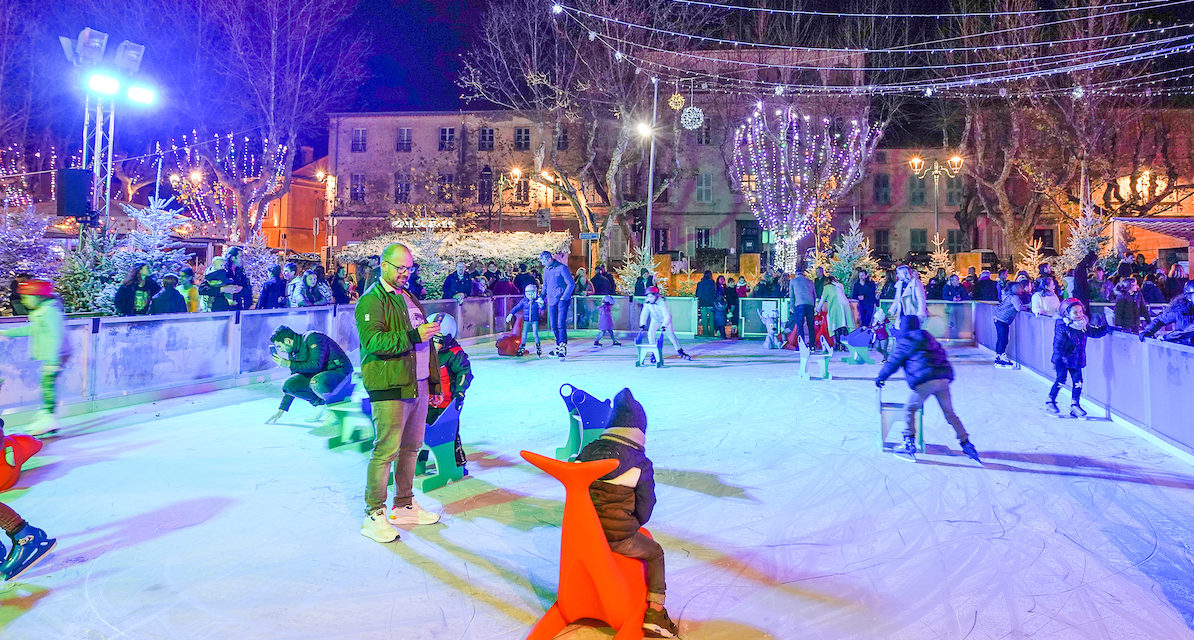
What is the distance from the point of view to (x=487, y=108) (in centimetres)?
4019

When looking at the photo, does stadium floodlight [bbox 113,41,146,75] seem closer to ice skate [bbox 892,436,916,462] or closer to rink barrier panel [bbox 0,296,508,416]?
rink barrier panel [bbox 0,296,508,416]

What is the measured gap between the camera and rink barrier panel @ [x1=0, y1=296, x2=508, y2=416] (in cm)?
761

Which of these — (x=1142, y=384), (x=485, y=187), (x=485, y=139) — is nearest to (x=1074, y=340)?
(x=1142, y=384)

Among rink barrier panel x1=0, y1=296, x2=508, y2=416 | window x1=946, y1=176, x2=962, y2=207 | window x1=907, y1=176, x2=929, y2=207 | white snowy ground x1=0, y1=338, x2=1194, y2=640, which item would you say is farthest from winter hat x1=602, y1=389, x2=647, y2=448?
window x1=946, y1=176, x2=962, y2=207

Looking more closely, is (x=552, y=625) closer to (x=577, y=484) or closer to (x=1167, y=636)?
(x=577, y=484)

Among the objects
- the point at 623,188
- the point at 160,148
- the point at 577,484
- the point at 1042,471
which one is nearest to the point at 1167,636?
the point at 577,484

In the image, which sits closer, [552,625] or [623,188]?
[552,625]

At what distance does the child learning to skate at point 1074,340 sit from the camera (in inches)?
316

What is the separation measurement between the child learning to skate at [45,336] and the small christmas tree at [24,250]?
21.1 ft

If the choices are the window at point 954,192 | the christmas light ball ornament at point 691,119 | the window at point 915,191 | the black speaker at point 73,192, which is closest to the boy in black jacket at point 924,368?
the black speaker at point 73,192

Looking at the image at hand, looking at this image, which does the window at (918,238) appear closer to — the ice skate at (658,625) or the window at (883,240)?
the window at (883,240)

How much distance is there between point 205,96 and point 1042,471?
30.0m

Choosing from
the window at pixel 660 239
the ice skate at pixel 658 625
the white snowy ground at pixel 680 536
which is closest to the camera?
the ice skate at pixel 658 625

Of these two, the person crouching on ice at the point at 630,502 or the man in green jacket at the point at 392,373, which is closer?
the person crouching on ice at the point at 630,502
